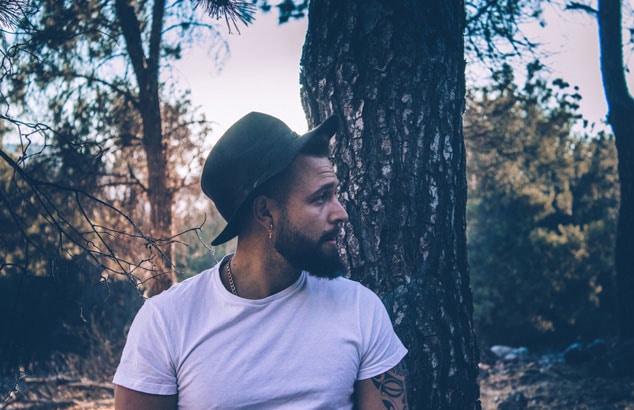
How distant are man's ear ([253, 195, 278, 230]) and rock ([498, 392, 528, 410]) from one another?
635cm

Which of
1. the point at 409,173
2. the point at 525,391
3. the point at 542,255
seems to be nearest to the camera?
the point at 409,173

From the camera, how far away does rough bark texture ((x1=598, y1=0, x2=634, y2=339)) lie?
892 cm

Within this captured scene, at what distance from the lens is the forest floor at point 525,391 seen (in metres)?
7.12

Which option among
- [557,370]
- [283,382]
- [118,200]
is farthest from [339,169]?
[557,370]

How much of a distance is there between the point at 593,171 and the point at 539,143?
8.54 meters

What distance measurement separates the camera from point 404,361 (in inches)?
102

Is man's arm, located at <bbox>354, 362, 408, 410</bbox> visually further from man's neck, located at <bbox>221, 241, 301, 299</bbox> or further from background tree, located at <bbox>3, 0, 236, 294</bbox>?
background tree, located at <bbox>3, 0, 236, 294</bbox>

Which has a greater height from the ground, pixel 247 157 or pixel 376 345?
pixel 247 157

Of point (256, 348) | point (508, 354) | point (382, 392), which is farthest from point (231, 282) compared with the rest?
point (508, 354)

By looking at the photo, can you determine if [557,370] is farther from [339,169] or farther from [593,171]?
[593,171]

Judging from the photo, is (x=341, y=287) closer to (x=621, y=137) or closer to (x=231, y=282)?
(x=231, y=282)

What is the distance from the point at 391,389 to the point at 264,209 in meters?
0.88

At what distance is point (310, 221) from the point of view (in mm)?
2129

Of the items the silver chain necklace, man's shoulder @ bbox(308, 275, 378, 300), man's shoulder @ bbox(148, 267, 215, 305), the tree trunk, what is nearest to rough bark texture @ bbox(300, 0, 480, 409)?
man's shoulder @ bbox(308, 275, 378, 300)
